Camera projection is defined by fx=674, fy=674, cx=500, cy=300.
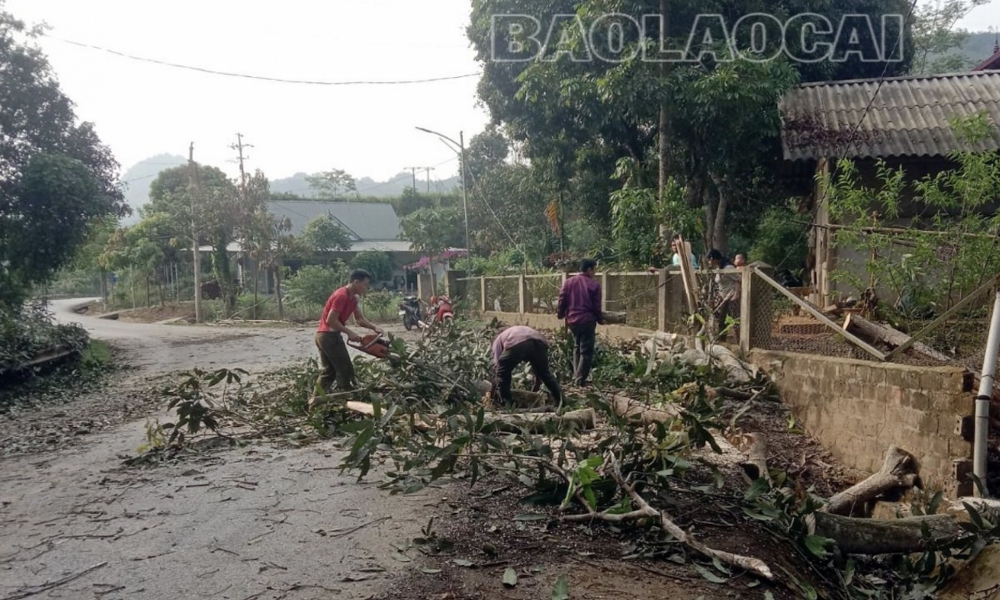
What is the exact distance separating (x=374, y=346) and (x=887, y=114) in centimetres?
911

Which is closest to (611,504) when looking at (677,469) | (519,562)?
(677,469)

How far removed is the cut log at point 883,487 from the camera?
523cm

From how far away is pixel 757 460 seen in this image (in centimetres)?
543

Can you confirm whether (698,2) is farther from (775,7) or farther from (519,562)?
(519,562)

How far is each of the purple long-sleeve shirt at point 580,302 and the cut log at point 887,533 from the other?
4113 millimetres

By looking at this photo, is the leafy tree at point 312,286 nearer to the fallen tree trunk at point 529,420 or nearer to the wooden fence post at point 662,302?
the wooden fence post at point 662,302

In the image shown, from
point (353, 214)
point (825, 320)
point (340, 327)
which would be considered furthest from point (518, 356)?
point (353, 214)

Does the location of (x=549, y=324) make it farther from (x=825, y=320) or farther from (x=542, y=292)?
(x=825, y=320)

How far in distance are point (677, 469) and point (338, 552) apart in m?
2.07

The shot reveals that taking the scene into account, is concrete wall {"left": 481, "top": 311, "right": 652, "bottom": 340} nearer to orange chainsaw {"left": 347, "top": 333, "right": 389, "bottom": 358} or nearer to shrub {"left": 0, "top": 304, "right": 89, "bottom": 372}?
orange chainsaw {"left": 347, "top": 333, "right": 389, "bottom": 358}

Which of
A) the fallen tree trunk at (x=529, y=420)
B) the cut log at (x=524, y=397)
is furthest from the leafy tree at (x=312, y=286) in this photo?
the fallen tree trunk at (x=529, y=420)

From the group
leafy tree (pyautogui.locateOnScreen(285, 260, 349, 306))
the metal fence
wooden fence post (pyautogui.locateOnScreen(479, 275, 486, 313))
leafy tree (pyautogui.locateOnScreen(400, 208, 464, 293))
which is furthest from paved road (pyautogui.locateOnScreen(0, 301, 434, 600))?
leafy tree (pyautogui.locateOnScreen(400, 208, 464, 293))

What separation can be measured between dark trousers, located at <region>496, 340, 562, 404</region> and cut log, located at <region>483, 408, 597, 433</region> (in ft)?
1.98

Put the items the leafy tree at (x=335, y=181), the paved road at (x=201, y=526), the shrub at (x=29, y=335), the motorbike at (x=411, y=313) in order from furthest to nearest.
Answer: the leafy tree at (x=335, y=181) → the motorbike at (x=411, y=313) → the shrub at (x=29, y=335) → the paved road at (x=201, y=526)
